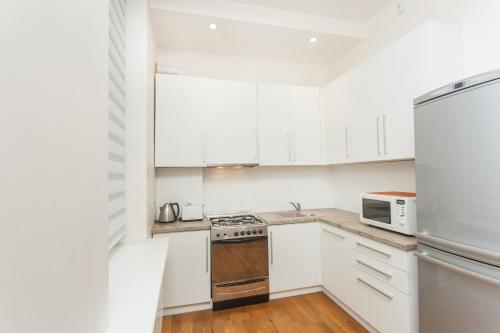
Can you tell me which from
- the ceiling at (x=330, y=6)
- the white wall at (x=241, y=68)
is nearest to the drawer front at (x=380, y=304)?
the white wall at (x=241, y=68)

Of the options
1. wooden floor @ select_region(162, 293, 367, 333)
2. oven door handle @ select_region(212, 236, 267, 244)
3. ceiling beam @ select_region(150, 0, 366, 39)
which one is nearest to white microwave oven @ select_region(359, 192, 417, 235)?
wooden floor @ select_region(162, 293, 367, 333)

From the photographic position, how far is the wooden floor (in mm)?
1991

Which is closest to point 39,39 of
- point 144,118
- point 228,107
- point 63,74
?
point 63,74

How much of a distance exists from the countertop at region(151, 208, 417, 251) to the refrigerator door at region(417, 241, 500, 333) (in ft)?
0.57

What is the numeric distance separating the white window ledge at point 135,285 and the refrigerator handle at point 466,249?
150 centimetres

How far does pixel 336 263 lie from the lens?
2.31 metres

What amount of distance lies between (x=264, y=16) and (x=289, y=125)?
1172 millimetres

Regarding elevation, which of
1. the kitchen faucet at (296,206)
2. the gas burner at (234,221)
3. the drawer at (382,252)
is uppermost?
the kitchen faucet at (296,206)

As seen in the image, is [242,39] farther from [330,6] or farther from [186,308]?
[186,308]

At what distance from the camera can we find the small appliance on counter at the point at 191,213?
2.43 meters

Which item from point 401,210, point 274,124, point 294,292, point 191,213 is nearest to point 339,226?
point 401,210

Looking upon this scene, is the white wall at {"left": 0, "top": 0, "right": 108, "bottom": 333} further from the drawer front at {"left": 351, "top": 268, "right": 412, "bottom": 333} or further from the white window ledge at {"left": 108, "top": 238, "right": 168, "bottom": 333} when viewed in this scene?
the drawer front at {"left": 351, "top": 268, "right": 412, "bottom": 333}

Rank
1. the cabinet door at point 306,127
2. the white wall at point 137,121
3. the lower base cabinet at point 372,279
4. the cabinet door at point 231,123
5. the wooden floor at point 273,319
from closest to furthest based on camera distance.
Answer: the lower base cabinet at point 372,279 → the white wall at point 137,121 → the wooden floor at point 273,319 → the cabinet door at point 231,123 → the cabinet door at point 306,127

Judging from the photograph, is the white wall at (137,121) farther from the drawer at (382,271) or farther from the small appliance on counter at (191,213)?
the drawer at (382,271)
